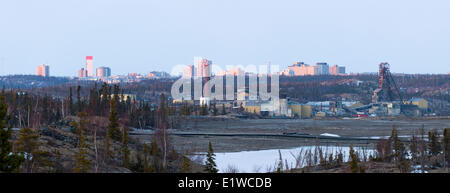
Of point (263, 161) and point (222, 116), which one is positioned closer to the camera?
point (263, 161)

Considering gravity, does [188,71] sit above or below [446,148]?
above

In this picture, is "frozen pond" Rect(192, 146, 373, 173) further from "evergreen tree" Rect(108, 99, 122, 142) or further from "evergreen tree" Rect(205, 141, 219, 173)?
"evergreen tree" Rect(205, 141, 219, 173)

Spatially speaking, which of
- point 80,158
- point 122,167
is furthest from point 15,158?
point 122,167

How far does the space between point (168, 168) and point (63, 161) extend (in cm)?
375

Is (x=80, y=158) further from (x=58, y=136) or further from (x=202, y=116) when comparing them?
(x=202, y=116)

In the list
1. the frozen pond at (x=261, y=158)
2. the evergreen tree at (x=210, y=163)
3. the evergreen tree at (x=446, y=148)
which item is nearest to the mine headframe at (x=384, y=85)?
the frozen pond at (x=261, y=158)

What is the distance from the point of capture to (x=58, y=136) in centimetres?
2438

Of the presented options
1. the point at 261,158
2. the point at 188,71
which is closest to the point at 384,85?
the point at 261,158

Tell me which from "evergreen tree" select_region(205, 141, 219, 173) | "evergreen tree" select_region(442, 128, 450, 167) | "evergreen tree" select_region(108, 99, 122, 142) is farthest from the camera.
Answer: "evergreen tree" select_region(108, 99, 122, 142)

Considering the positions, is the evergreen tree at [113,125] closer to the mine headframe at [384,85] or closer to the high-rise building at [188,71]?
the mine headframe at [384,85]

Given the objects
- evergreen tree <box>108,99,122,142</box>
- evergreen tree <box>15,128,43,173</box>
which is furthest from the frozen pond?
evergreen tree <box>15,128,43,173</box>

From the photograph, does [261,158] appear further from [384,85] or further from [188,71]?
[188,71]
